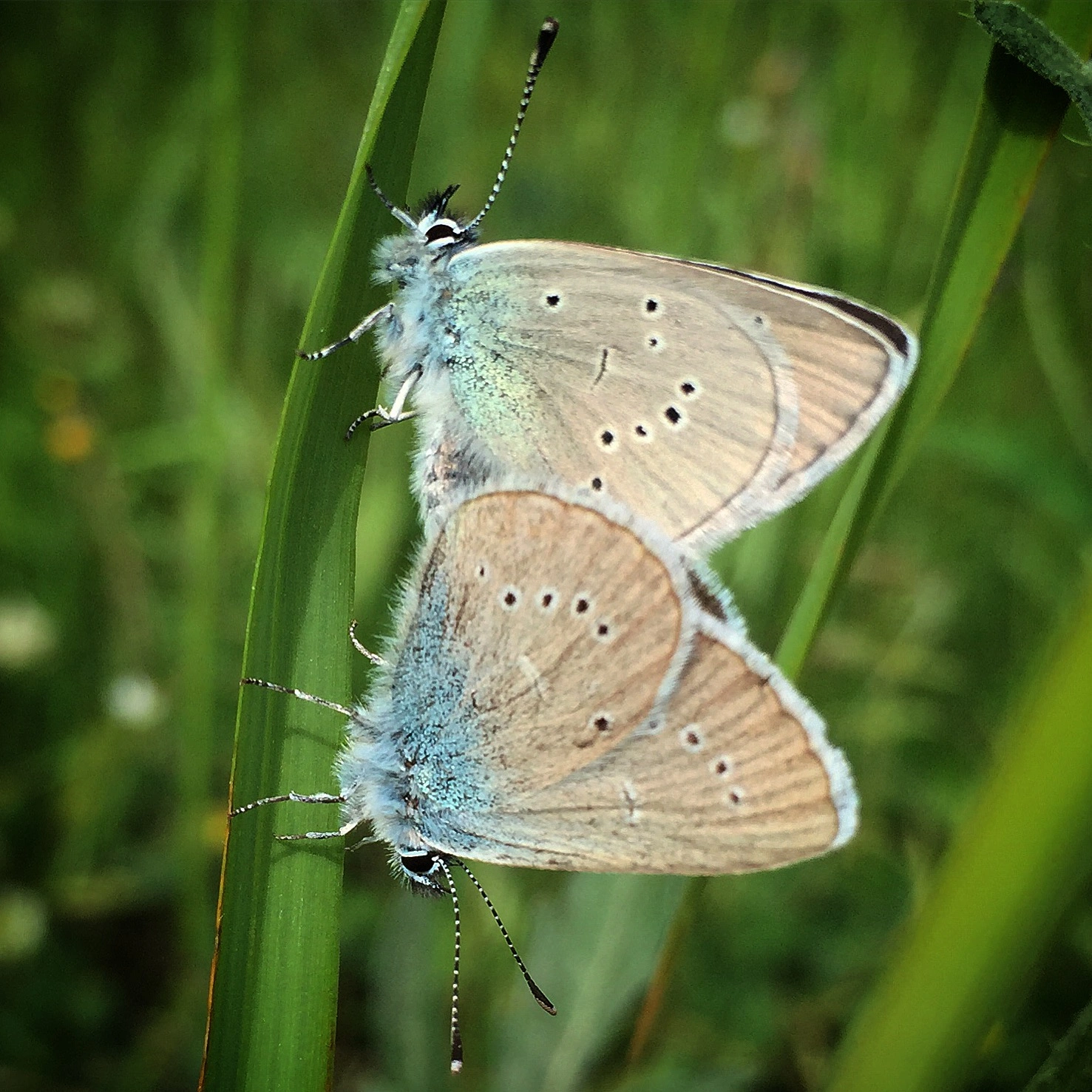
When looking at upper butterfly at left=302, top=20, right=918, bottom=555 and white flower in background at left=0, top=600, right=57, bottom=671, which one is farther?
white flower in background at left=0, top=600, right=57, bottom=671

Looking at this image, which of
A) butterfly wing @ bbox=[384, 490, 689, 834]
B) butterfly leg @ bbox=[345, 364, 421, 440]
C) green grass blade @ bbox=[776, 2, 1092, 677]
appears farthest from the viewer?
butterfly wing @ bbox=[384, 490, 689, 834]

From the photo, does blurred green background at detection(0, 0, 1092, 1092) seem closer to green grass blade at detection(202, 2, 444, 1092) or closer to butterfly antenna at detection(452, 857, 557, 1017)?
butterfly antenna at detection(452, 857, 557, 1017)

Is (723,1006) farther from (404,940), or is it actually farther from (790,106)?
(790,106)

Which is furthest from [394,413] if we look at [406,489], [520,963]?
[406,489]

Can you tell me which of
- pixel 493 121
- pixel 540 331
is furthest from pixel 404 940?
pixel 493 121

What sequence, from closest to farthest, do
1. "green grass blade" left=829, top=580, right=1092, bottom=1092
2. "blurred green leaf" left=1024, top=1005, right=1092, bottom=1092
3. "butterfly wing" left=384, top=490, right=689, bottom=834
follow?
"green grass blade" left=829, top=580, right=1092, bottom=1092
"blurred green leaf" left=1024, top=1005, right=1092, bottom=1092
"butterfly wing" left=384, top=490, right=689, bottom=834

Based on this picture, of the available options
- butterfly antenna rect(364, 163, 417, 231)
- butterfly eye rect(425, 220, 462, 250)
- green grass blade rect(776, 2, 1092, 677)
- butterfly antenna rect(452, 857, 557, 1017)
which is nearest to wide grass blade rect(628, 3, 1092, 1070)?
green grass blade rect(776, 2, 1092, 677)
